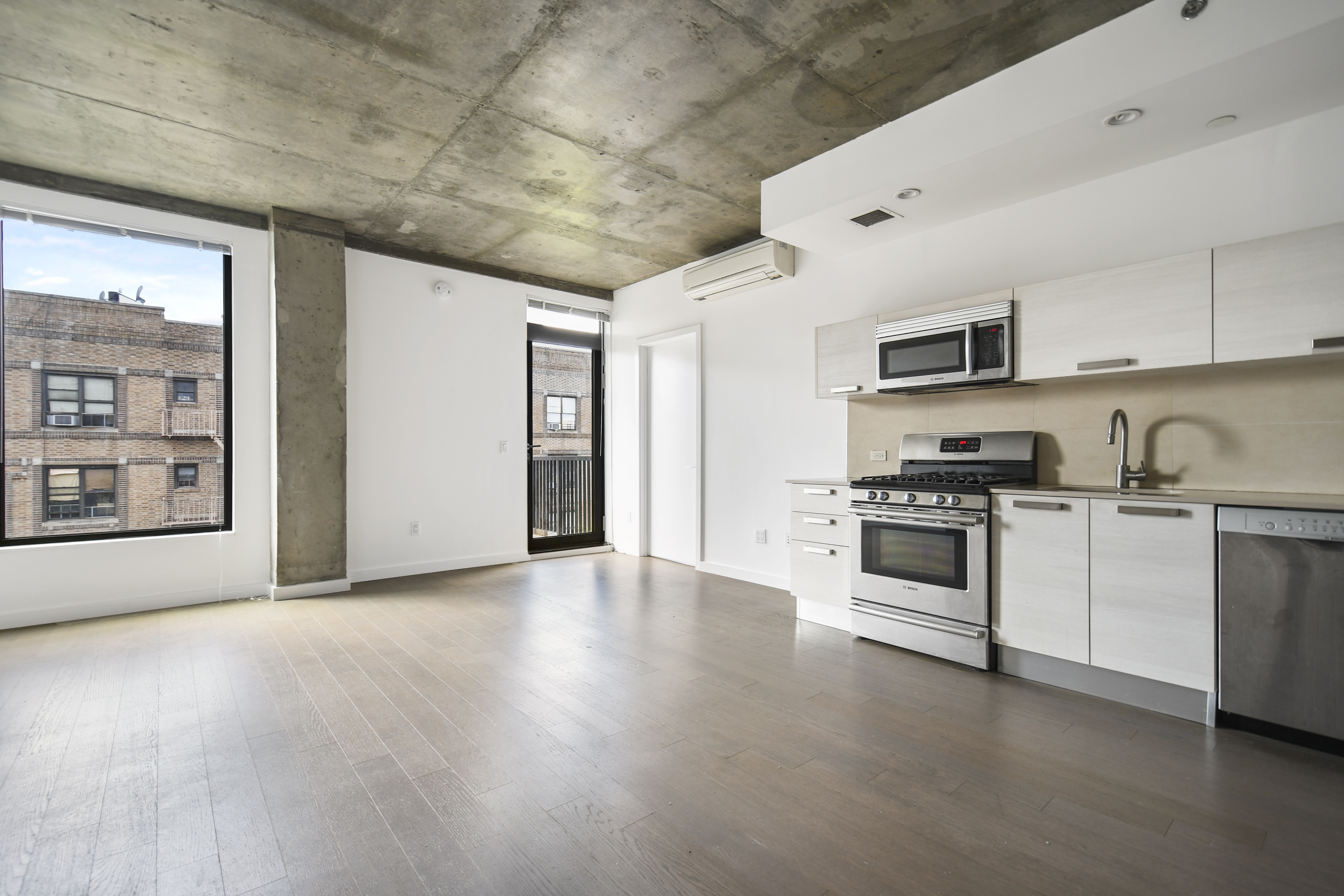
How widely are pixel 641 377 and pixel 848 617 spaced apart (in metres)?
3.35

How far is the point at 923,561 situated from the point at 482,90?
3299 millimetres

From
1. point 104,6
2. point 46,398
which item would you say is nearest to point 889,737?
point 104,6

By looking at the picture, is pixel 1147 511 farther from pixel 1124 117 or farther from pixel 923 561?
pixel 1124 117

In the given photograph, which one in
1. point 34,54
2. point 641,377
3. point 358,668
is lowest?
point 358,668

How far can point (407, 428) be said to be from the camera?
5199 millimetres

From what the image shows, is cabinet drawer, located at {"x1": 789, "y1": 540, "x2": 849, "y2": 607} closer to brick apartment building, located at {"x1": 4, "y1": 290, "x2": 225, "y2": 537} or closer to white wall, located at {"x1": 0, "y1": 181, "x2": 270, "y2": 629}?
white wall, located at {"x1": 0, "y1": 181, "x2": 270, "y2": 629}

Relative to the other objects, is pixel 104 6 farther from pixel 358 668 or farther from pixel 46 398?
pixel 358 668

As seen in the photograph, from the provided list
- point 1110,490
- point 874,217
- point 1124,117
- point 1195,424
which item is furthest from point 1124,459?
point 874,217

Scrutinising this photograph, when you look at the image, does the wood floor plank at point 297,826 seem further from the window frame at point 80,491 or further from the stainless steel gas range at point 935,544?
the window frame at point 80,491

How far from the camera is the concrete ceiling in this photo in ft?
7.80

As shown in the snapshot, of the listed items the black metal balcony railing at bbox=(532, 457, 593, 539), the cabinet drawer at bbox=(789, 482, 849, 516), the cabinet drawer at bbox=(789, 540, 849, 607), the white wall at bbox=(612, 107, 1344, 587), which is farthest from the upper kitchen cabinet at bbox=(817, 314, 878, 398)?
the black metal balcony railing at bbox=(532, 457, 593, 539)

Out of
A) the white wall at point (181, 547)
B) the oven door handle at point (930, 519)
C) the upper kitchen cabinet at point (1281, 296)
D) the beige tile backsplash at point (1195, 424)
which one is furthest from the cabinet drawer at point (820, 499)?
the white wall at point (181, 547)

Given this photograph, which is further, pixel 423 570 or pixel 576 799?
pixel 423 570

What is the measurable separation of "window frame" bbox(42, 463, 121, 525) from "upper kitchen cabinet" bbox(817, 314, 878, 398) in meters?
4.87
